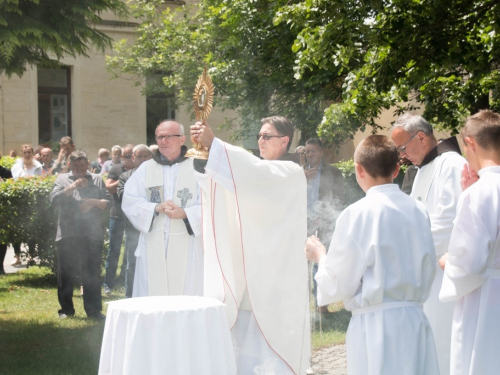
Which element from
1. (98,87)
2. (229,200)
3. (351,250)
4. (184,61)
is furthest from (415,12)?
(98,87)

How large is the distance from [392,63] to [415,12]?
61 centimetres

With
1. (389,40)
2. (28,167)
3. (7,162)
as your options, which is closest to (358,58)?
(389,40)

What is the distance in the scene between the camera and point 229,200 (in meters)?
5.39

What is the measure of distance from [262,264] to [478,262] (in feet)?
6.48

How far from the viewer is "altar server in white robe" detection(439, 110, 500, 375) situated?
3.71m

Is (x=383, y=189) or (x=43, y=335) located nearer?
(x=383, y=189)

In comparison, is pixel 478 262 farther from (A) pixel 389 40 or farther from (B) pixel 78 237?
(B) pixel 78 237

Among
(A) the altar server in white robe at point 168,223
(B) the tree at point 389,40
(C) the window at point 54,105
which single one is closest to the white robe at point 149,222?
(A) the altar server in white robe at point 168,223

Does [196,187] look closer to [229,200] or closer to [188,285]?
[188,285]

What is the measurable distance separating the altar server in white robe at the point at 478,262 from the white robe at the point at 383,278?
190 mm

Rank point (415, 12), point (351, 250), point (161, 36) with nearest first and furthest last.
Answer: point (351, 250) < point (415, 12) < point (161, 36)

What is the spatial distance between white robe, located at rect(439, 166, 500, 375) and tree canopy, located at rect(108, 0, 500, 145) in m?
3.87

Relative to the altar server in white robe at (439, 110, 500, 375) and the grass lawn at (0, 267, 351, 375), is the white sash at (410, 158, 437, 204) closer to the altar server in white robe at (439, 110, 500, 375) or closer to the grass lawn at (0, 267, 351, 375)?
the altar server in white robe at (439, 110, 500, 375)

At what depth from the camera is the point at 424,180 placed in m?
5.44
